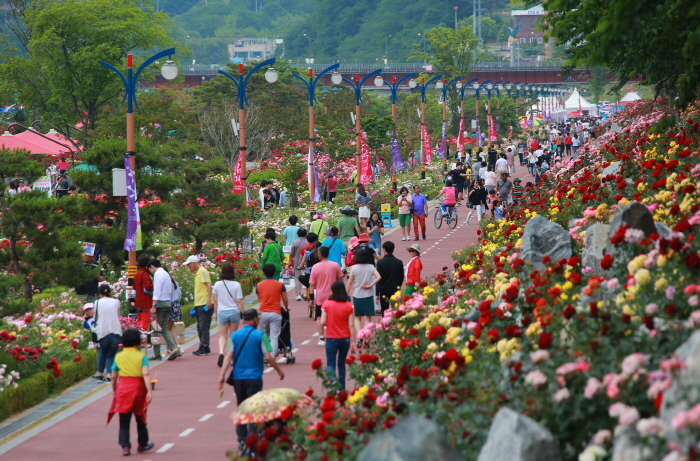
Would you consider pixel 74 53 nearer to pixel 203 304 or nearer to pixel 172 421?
pixel 203 304

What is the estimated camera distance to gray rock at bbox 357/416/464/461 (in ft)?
17.9

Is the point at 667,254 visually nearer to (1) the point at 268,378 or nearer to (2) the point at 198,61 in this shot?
(1) the point at 268,378

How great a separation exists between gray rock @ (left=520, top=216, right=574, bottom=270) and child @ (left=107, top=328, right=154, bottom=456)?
493cm

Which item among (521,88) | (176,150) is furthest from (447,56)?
(176,150)

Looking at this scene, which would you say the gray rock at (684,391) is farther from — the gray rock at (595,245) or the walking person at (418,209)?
the walking person at (418,209)

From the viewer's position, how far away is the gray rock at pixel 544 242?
Result: 474 inches

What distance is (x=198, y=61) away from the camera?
6747 inches

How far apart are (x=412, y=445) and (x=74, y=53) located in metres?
51.5

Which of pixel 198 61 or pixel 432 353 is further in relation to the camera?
pixel 198 61

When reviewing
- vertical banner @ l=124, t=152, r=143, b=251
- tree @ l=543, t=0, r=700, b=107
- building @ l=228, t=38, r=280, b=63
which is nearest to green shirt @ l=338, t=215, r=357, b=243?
vertical banner @ l=124, t=152, r=143, b=251

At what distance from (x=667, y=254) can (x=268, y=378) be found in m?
7.35

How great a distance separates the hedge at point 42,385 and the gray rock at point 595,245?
7.24m

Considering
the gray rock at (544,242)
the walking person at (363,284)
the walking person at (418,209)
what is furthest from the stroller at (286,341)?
the walking person at (418,209)

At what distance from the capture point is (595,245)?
10.5 metres
